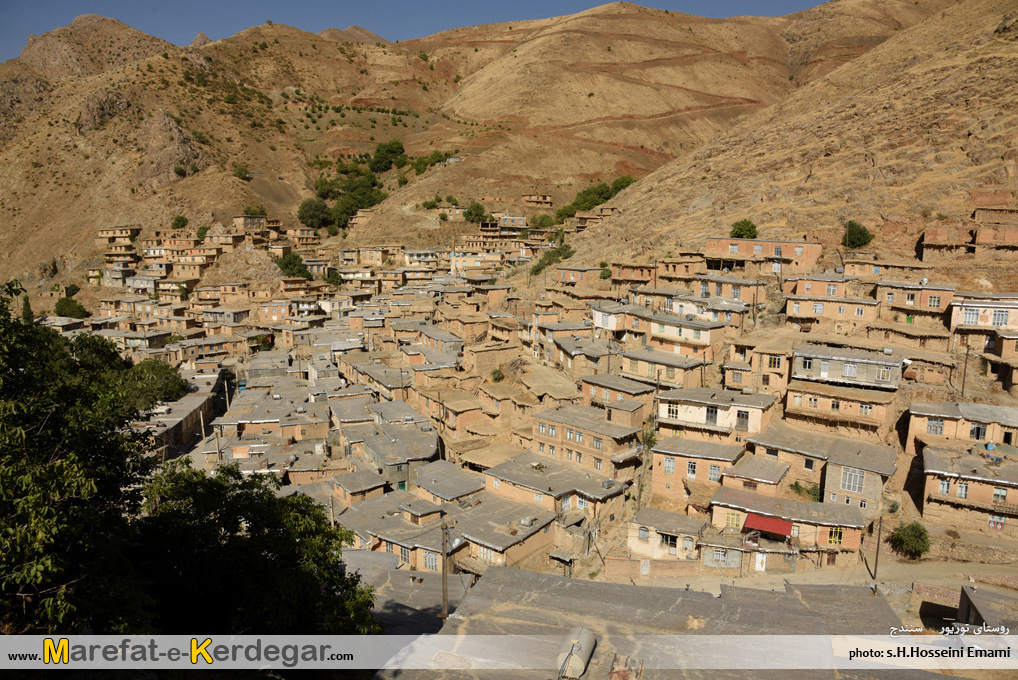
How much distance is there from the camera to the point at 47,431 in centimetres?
835

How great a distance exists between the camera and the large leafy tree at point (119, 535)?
696 centimetres

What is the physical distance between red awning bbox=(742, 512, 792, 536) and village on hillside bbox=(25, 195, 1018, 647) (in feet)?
0.25

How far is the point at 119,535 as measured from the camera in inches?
320

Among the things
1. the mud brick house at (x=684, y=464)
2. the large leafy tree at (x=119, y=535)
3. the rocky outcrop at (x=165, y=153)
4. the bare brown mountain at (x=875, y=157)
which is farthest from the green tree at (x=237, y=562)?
the rocky outcrop at (x=165, y=153)

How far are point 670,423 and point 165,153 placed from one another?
277ft

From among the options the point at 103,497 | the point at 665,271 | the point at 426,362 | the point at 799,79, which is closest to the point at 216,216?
the point at 426,362

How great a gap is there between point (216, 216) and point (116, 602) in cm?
8037

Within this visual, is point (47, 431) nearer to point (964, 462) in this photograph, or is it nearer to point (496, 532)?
point (496, 532)

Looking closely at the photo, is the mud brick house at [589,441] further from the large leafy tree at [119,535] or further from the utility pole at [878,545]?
the large leafy tree at [119,535]

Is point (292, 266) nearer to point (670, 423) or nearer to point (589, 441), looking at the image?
point (589, 441)

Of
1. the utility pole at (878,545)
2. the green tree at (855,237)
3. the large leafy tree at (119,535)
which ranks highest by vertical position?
the green tree at (855,237)

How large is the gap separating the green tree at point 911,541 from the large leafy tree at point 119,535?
16462mm

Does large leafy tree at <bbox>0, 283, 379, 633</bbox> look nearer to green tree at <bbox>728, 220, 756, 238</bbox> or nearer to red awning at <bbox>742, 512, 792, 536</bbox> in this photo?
red awning at <bbox>742, 512, 792, 536</bbox>

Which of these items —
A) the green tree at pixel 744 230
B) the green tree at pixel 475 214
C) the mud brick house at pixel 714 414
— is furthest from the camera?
the green tree at pixel 475 214
